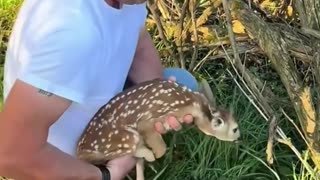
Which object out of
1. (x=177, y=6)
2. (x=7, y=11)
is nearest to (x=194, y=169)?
(x=177, y=6)

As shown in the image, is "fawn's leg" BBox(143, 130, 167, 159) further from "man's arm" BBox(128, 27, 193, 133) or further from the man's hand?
"man's arm" BBox(128, 27, 193, 133)

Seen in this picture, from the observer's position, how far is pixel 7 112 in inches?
77.8

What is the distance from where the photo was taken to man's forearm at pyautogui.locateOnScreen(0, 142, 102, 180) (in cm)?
207

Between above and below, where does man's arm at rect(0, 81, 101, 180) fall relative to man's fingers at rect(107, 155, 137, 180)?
above

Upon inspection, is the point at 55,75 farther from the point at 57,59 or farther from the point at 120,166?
the point at 120,166

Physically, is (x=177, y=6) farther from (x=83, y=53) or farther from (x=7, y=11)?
(x=83, y=53)

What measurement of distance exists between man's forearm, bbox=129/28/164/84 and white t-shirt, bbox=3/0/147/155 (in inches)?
13.0

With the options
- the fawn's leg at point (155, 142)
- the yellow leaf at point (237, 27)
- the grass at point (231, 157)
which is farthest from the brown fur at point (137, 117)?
the yellow leaf at point (237, 27)

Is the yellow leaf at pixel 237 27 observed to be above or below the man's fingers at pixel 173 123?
below

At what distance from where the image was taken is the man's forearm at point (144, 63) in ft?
8.59

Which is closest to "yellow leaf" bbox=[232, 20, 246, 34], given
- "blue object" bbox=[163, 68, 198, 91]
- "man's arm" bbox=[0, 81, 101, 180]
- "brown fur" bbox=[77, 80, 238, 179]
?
"blue object" bbox=[163, 68, 198, 91]

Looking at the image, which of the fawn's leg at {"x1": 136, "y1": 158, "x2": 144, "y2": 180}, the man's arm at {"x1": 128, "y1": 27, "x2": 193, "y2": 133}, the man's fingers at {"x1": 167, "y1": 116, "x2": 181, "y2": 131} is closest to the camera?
the man's fingers at {"x1": 167, "y1": 116, "x2": 181, "y2": 131}

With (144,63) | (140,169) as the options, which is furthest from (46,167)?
(144,63)

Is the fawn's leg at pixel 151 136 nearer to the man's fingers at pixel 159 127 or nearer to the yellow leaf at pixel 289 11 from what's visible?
the man's fingers at pixel 159 127
